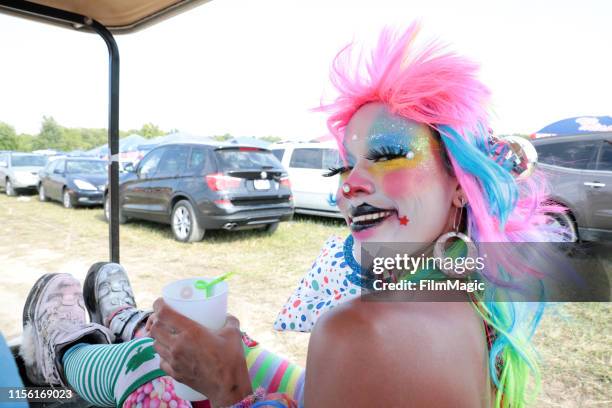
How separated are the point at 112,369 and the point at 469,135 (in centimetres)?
129

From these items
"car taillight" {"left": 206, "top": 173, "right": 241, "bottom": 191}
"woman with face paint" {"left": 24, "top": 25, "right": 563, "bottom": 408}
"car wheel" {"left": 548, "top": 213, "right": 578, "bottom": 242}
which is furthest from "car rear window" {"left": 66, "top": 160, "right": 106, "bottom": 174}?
"woman with face paint" {"left": 24, "top": 25, "right": 563, "bottom": 408}

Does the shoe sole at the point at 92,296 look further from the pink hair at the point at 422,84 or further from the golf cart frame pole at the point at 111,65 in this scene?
the pink hair at the point at 422,84

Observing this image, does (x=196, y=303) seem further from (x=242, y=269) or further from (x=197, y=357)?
(x=242, y=269)

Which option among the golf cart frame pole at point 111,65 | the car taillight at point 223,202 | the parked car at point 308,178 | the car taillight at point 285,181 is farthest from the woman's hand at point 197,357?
the parked car at point 308,178

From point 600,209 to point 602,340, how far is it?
8.59 ft

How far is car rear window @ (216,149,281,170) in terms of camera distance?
6.08 m

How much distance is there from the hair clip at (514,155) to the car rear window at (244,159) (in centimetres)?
520

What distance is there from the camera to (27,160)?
10250 millimetres

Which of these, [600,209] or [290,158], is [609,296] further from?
[290,158]

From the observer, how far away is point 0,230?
7.07 metres

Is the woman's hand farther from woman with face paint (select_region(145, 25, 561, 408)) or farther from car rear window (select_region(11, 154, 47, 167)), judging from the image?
car rear window (select_region(11, 154, 47, 167))

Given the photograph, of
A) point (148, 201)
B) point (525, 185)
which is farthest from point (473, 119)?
point (148, 201)

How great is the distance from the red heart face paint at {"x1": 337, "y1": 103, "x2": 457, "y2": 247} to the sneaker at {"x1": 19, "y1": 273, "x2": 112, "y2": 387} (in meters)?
1.28

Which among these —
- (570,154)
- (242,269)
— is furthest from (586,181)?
(242,269)
